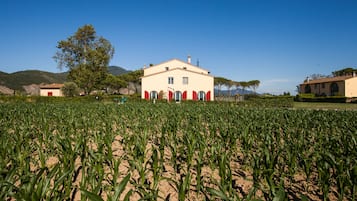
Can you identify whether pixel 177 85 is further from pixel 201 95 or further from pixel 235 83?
pixel 235 83

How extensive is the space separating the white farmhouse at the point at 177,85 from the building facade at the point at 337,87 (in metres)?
33.4

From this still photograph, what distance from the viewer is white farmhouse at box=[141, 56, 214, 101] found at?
129 ft

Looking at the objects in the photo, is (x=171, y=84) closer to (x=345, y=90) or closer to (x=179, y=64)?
(x=179, y=64)

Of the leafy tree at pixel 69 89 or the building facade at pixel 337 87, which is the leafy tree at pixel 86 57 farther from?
the building facade at pixel 337 87

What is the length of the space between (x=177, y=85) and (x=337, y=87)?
4039 centimetres

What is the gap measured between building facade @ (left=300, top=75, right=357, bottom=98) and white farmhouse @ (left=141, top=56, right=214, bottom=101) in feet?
110

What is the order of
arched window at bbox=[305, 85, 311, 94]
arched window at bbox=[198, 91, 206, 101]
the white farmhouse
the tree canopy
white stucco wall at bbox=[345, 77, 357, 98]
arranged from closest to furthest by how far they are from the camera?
the white farmhouse
arched window at bbox=[198, 91, 206, 101]
white stucco wall at bbox=[345, 77, 357, 98]
arched window at bbox=[305, 85, 311, 94]
the tree canopy

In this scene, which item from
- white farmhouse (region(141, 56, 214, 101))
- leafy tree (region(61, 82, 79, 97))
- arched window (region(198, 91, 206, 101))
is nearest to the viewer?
white farmhouse (region(141, 56, 214, 101))

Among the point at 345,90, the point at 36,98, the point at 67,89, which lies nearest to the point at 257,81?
the point at 345,90

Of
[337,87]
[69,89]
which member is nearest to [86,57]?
[69,89]

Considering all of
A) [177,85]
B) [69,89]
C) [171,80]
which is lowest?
[69,89]

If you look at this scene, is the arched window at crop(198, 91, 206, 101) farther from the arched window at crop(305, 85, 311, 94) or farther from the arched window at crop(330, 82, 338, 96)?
the arched window at crop(305, 85, 311, 94)

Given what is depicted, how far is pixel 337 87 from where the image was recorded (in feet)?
173

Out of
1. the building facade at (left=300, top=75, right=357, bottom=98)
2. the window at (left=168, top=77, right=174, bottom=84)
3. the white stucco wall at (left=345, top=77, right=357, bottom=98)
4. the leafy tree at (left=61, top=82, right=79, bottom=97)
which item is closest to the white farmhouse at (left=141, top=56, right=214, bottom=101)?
the window at (left=168, top=77, right=174, bottom=84)
